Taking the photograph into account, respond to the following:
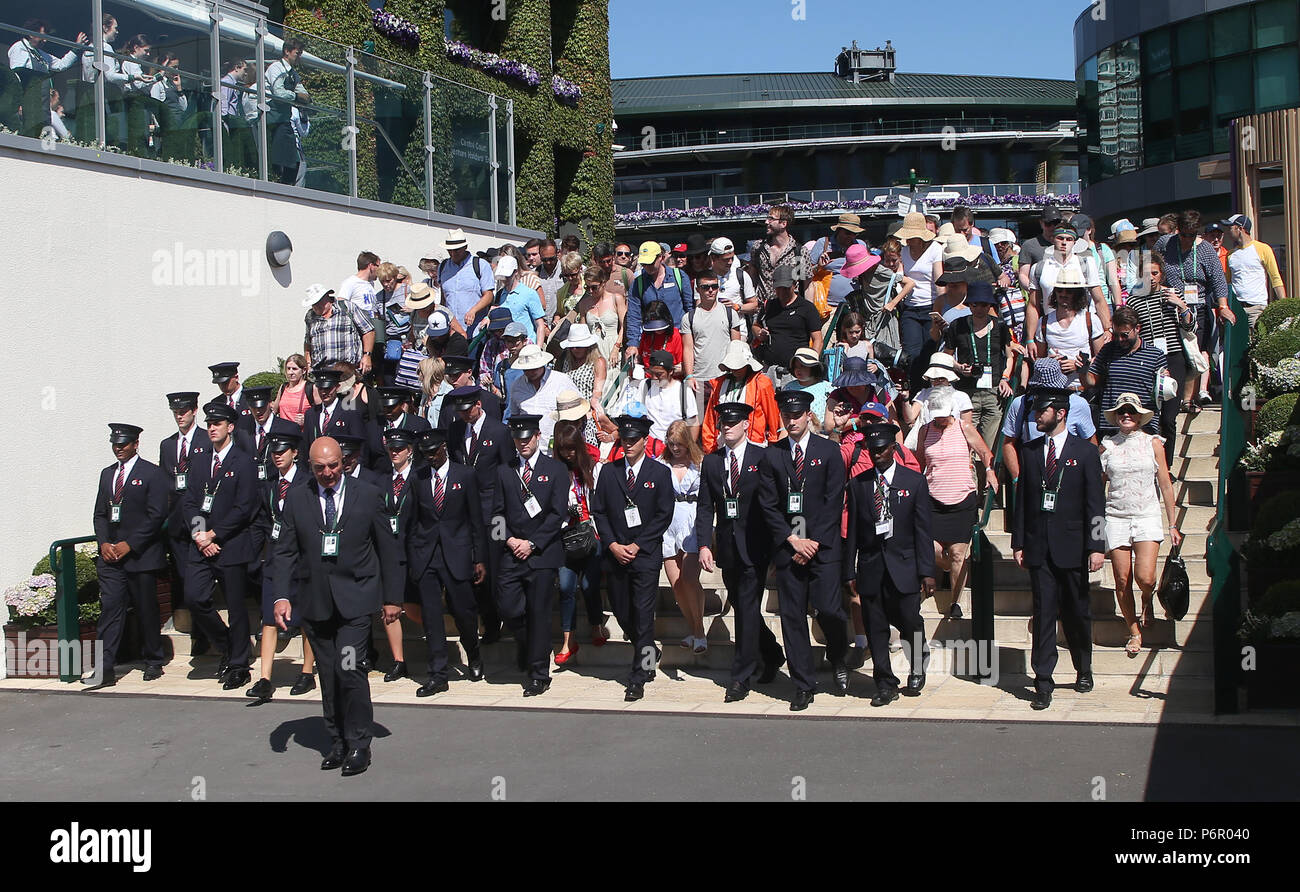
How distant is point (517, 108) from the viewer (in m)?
25.7

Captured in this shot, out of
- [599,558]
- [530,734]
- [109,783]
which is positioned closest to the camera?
[109,783]

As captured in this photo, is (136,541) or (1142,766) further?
(136,541)

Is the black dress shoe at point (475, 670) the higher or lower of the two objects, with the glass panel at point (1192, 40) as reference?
lower

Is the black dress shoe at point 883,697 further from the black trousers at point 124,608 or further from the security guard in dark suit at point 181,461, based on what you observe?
the black trousers at point 124,608

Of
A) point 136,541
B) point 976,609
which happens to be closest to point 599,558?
point 976,609

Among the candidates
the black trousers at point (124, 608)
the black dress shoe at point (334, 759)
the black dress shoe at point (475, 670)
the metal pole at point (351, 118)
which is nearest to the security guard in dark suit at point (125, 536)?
the black trousers at point (124, 608)

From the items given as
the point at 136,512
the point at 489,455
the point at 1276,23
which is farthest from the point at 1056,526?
the point at 1276,23

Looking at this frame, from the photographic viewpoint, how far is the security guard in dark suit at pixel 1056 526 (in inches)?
363

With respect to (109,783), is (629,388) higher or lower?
higher

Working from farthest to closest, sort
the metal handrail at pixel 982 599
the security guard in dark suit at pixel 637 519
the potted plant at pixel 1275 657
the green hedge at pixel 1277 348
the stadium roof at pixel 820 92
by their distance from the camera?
the stadium roof at pixel 820 92
the green hedge at pixel 1277 348
the security guard in dark suit at pixel 637 519
the metal handrail at pixel 982 599
the potted plant at pixel 1275 657

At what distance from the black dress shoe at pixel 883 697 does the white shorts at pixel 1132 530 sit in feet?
6.14
